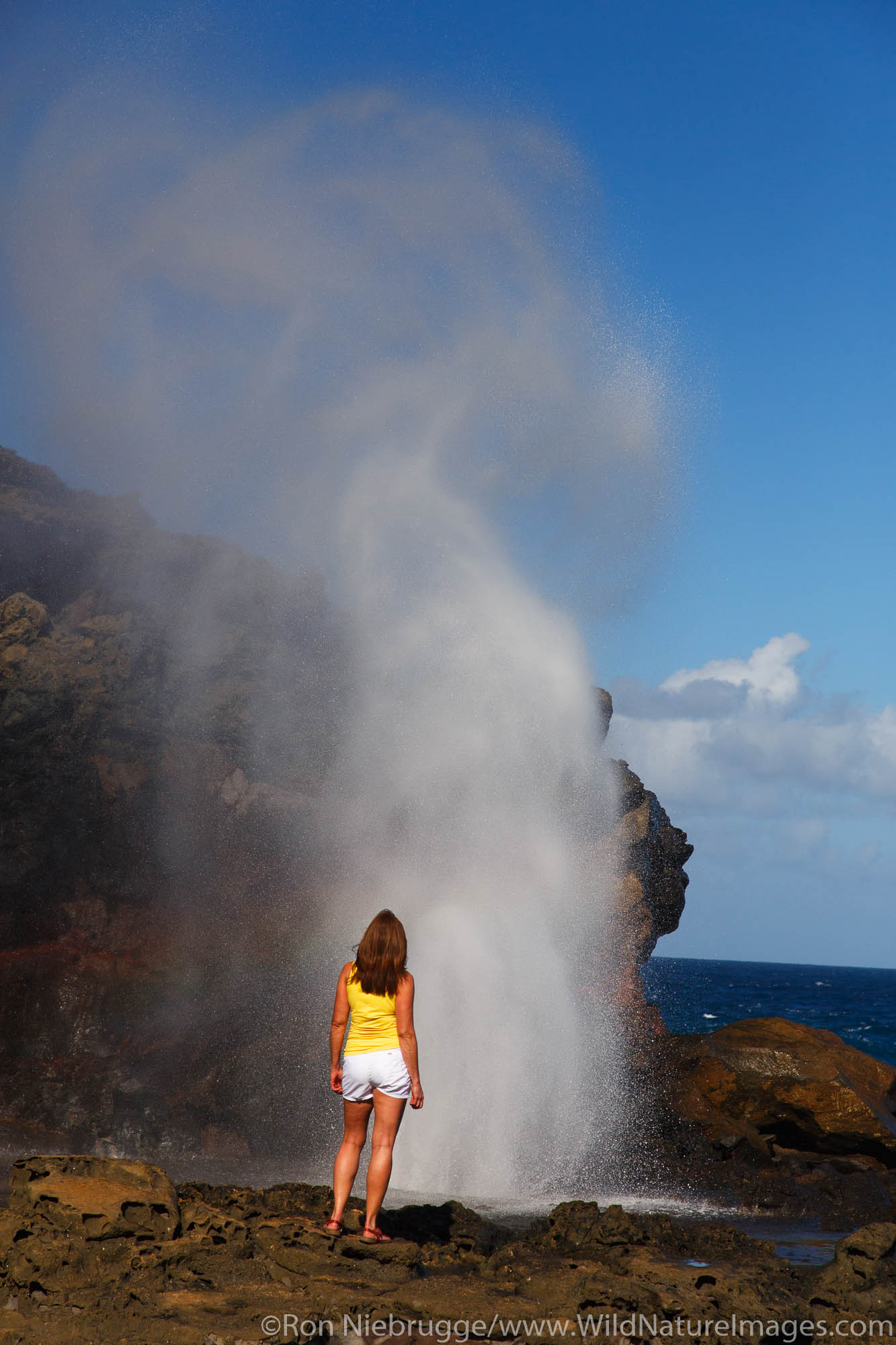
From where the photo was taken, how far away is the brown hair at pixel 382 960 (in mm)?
6535

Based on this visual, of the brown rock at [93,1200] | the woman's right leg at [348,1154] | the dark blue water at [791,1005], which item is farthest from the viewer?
the dark blue water at [791,1005]

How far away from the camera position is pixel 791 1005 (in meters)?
69.2

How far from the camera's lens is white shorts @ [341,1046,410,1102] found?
649 centimetres

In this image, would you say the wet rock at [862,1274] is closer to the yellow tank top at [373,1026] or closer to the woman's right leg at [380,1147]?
the woman's right leg at [380,1147]

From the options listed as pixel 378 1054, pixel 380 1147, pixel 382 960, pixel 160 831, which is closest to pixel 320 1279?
pixel 380 1147

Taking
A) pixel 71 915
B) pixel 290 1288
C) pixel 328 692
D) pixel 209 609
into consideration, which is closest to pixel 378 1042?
pixel 290 1288

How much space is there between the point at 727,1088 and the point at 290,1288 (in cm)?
1058

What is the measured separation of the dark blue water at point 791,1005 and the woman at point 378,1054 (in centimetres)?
2902

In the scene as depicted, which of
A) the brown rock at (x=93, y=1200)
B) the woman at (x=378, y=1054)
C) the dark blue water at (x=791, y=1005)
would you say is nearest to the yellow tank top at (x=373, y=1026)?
A: the woman at (x=378, y=1054)

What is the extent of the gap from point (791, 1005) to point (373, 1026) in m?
70.3

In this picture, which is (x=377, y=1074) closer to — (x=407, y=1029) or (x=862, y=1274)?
(x=407, y=1029)

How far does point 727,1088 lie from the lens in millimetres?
14695

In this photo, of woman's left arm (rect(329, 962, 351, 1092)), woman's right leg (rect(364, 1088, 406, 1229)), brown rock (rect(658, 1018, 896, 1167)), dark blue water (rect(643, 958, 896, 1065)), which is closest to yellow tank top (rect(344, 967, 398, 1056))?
woman's left arm (rect(329, 962, 351, 1092))

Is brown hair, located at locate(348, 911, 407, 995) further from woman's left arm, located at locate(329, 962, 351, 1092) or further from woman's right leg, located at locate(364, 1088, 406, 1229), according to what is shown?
woman's right leg, located at locate(364, 1088, 406, 1229)
